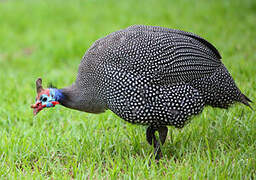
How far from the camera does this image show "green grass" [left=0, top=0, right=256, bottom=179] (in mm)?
3002

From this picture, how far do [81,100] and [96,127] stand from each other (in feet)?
2.24

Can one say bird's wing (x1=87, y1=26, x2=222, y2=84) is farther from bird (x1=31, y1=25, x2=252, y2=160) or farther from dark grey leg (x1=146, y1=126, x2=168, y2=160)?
dark grey leg (x1=146, y1=126, x2=168, y2=160)

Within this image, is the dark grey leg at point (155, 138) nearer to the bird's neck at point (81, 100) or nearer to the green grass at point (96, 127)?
the green grass at point (96, 127)

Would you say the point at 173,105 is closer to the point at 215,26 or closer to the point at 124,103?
the point at 124,103

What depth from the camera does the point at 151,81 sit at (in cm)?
308

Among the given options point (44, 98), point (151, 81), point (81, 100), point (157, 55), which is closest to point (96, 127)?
point (81, 100)

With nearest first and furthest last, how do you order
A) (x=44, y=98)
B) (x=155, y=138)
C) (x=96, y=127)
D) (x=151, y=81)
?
(x=151, y=81)
(x=44, y=98)
(x=155, y=138)
(x=96, y=127)

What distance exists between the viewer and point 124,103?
3.09 meters

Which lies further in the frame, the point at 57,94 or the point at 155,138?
the point at 155,138

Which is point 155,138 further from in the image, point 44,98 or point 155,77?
point 44,98

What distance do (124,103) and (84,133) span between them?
2.74 feet

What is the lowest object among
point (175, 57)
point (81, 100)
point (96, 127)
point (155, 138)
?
point (155, 138)

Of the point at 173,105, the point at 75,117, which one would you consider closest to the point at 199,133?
the point at 173,105

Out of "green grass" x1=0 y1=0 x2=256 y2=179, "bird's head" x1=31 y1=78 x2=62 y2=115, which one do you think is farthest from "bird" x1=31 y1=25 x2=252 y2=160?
"green grass" x1=0 y1=0 x2=256 y2=179
